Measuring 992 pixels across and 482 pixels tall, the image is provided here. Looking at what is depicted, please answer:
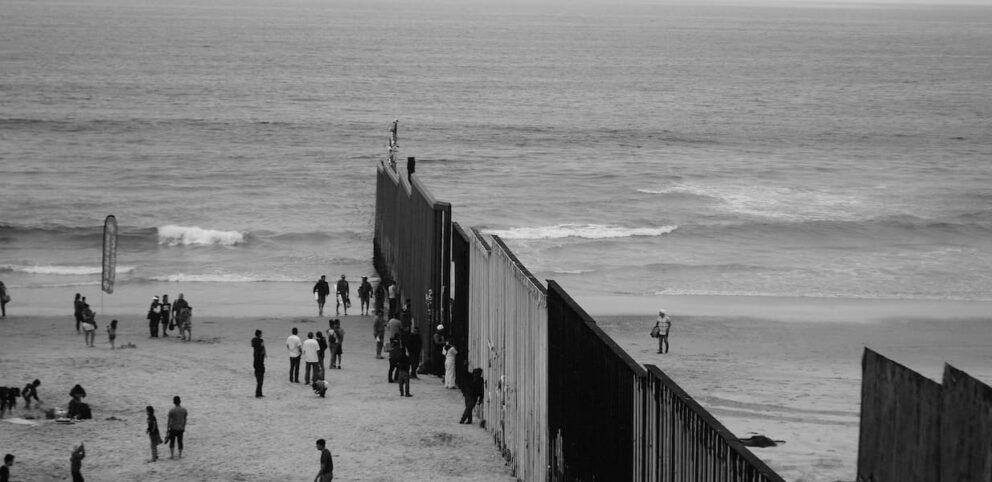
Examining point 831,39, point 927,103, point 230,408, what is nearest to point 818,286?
point 230,408

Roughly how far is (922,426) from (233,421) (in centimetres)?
1111

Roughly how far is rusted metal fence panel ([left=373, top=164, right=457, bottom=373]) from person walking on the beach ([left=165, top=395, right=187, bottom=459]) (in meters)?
4.88

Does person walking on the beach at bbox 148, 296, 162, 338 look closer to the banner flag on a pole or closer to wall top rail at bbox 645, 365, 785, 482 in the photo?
the banner flag on a pole

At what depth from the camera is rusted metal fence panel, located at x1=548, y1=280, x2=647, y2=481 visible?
33.5ft

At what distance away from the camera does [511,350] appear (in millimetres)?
15164

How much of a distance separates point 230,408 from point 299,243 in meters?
23.3

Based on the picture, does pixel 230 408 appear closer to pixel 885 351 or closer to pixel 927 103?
pixel 885 351

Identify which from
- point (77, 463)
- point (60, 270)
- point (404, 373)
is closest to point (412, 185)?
point (404, 373)

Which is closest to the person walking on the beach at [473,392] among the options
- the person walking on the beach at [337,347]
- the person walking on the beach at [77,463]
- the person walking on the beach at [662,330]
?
the person walking on the beach at [337,347]

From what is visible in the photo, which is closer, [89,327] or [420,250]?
[420,250]

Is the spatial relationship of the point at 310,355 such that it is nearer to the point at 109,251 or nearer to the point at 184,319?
the point at 184,319

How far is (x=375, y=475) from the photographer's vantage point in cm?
A: 1571

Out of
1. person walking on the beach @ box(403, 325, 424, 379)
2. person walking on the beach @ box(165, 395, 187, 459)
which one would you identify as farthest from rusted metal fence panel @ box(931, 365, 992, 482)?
person walking on the beach @ box(403, 325, 424, 379)

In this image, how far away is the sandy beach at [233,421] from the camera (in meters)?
15.9
